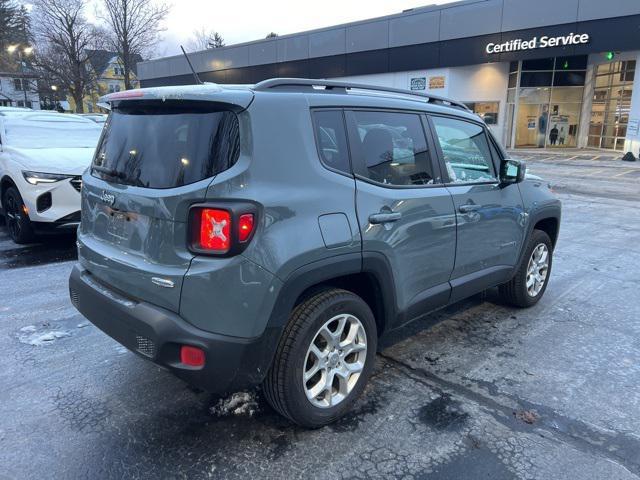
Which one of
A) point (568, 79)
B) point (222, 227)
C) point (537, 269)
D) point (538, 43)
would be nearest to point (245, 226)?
point (222, 227)

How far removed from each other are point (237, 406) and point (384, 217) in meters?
1.43

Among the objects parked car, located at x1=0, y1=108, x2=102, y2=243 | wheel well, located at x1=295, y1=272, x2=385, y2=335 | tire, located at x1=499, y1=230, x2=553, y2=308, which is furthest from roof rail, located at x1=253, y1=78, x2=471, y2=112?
parked car, located at x1=0, y1=108, x2=102, y2=243

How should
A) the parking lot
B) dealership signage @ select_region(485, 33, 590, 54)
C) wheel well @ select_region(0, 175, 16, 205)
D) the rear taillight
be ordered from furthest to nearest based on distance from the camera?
dealership signage @ select_region(485, 33, 590, 54), wheel well @ select_region(0, 175, 16, 205), the parking lot, the rear taillight

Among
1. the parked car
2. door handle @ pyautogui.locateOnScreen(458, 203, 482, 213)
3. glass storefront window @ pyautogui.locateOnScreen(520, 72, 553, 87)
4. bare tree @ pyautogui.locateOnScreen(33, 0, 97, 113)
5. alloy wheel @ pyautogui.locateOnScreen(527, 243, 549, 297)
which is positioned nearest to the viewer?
door handle @ pyautogui.locateOnScreen(458, 203, 482, 213)

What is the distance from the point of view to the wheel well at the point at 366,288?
2.92m

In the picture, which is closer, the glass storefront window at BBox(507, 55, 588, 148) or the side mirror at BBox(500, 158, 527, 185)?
the side mirror at BBox(500, 158, 527, 185)

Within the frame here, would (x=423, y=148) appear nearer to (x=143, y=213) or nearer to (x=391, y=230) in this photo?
(x=391, y=230)

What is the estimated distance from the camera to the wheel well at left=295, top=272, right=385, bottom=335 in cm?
292

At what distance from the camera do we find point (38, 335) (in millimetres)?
3994

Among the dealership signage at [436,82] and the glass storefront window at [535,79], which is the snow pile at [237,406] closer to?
the dealership signage at [436,82]

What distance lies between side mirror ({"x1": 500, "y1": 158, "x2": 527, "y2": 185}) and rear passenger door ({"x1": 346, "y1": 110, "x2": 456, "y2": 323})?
0.86 m

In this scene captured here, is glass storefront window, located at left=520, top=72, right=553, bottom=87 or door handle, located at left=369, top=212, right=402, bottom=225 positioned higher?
glass storefront window, located at left=520, top=72, right=553, bottom=87

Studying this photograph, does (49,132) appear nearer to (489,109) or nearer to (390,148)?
(390,148)

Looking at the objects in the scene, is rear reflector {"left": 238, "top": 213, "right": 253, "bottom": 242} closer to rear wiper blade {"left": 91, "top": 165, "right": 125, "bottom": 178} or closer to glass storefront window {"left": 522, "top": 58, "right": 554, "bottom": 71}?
rear wiper blade {"left": 91, "top": 165, "right": 125, "bottom": 178}
